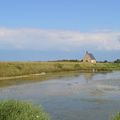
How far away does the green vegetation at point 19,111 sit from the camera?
17.6m

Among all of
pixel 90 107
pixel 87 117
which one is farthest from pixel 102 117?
pixel 90 107

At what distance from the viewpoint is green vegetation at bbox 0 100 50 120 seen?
57.8 feet

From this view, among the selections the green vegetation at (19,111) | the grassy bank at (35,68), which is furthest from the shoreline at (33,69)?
the green vegetation at (19,111)

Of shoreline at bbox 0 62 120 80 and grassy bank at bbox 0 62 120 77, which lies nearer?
shoreline at bbox 0 62 120 80

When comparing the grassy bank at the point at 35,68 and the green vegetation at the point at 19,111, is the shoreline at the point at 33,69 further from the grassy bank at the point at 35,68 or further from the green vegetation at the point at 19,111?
the green vegetation at the point at 19,111

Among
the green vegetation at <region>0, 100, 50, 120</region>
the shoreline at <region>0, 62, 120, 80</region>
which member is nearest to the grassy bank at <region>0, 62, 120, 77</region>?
the shoreline at <region>0, 62, 120, 80</region>

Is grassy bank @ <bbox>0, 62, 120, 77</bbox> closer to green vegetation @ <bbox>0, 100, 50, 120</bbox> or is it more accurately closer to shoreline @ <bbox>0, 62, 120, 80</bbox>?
shoreline @ <bbox>0, 62, 120, 80</bbox>

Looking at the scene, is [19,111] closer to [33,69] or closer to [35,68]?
[33,69]

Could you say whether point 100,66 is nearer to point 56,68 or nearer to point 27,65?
point 56,68

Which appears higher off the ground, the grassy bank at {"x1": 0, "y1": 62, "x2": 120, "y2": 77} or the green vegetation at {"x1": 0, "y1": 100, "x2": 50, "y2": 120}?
the grassy bank at {"x1": 0, "y1": 62, "x2": 120, "y2": 77}

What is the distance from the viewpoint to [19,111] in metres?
18.2

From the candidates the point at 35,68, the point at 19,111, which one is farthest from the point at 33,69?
the point at 19,111

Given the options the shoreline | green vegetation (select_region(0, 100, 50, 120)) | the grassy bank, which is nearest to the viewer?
green vegetation (select_region(0, 100, 50, 120))

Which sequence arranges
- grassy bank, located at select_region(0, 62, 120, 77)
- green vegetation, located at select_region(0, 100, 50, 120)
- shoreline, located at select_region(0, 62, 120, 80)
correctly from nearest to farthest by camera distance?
green vegetation, located at select_region(0, 100, 50, 120), shoreline, located at select_region(0, 62, 120, 80), grassy bank, located at select_region(0, 62, 120, 77)
